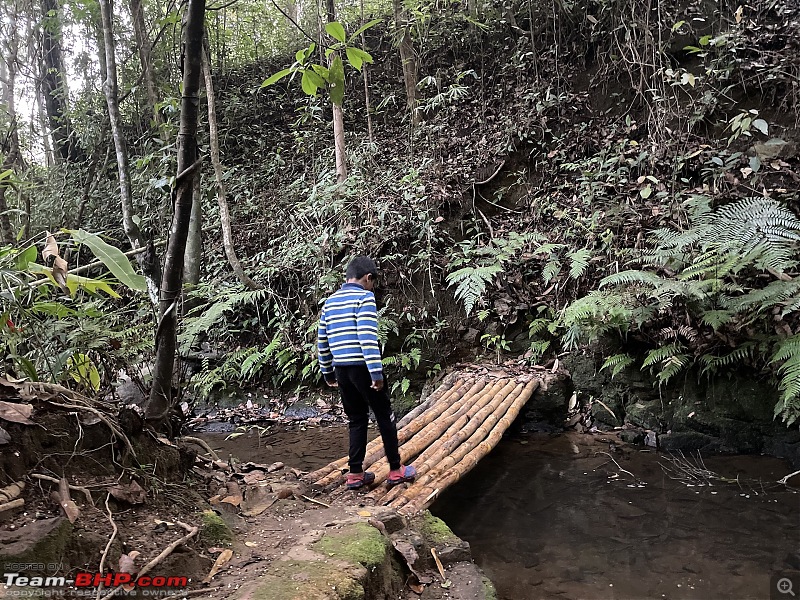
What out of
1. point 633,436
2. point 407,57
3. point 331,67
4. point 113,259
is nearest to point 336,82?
point 331,67

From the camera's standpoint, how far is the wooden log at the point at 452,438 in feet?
12.3

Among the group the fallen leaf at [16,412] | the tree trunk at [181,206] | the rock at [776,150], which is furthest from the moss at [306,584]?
the rock at [776,150]

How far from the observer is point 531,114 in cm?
827

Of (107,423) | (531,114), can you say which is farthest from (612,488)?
(531,114)

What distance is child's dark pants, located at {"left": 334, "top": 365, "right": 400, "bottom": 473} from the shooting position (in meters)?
3.72

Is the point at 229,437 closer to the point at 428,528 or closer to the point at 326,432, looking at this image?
the point at 326,432

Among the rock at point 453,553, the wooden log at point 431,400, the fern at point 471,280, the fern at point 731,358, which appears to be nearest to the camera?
the rock at point 453,553

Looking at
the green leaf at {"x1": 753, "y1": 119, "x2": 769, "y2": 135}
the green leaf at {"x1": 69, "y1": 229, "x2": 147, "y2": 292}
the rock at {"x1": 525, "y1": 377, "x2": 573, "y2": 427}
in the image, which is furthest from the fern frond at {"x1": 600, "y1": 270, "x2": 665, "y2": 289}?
the green leaf at {"x1": 69, "y1": 229, "x2": 147, "y2": 292}

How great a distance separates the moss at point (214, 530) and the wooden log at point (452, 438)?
1.29 m

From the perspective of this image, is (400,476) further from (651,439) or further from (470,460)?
(651,439)

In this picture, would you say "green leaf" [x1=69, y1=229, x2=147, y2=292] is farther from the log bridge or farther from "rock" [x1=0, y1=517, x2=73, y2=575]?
the log bridge

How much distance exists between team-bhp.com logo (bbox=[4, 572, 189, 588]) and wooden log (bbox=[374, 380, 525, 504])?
1.79 meters

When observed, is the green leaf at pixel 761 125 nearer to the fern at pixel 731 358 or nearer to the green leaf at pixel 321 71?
the fern at pixel 731 358

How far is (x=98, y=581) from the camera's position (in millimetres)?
1807
